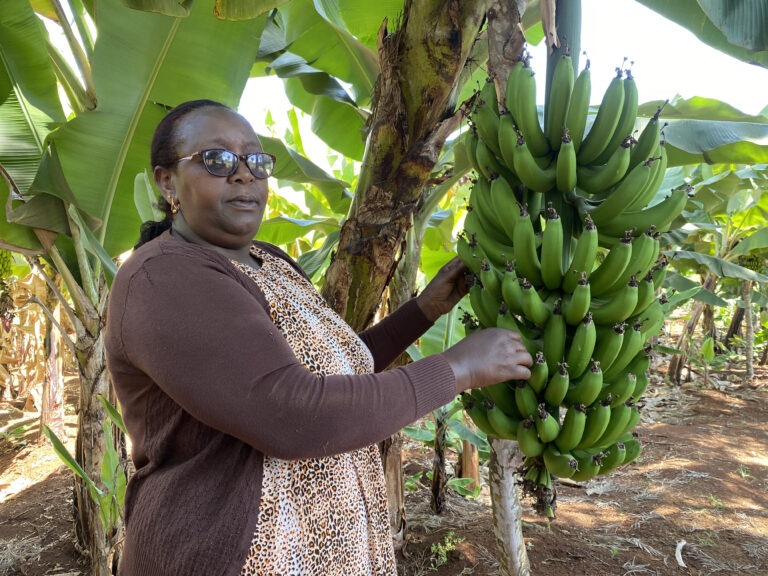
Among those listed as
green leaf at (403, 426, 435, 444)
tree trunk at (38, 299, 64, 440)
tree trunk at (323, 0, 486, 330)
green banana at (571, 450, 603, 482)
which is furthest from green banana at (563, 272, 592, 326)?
tree trunk at (38, 299, 64, 440)

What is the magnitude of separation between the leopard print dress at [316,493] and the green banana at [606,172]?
67cm

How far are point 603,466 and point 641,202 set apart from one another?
0.60 meters

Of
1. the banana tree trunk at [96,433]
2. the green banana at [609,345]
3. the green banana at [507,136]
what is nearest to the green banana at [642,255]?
the green banana at [609,345]

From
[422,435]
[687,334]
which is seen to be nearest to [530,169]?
[422,435]

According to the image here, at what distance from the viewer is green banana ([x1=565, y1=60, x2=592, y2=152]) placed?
3.82 feet

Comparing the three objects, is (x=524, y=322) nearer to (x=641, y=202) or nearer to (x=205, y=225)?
(x=641, y=202)

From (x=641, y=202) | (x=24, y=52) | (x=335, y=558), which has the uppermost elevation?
(x=24, y=52)

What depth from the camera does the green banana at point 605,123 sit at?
1.22m

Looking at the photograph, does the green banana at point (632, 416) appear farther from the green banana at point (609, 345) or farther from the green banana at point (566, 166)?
the green banana at point (566, 166)

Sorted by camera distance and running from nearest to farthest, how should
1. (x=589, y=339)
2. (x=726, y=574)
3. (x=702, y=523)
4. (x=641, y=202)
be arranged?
(x=589, y=339)
(x=641, y=202)
(x=726, y=574)
(x=702, y=523)

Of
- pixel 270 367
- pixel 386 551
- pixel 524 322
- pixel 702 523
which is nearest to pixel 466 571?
pixel 702 523

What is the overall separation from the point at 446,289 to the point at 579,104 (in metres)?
0.64

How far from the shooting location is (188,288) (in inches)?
38.8

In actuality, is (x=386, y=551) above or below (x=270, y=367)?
below
